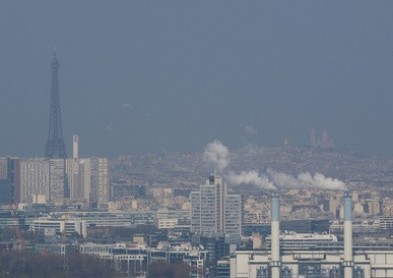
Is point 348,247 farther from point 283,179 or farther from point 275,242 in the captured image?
point 283,179

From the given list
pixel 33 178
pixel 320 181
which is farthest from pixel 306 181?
pixel 33 178

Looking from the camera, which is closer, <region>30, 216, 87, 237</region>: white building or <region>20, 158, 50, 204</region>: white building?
<region>30, 216, 87, 237</region>: white building

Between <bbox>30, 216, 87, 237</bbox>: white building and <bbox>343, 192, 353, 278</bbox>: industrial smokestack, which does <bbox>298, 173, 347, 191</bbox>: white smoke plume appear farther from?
<bbox>343, 192, 353, 278</bbox>: industrial smokestack

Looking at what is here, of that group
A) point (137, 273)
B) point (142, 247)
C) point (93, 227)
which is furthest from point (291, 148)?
point (137, 273)

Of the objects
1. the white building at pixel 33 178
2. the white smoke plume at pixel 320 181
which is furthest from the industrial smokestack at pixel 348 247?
the white building at pixel 33 178

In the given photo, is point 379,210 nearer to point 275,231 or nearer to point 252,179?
point 252,179

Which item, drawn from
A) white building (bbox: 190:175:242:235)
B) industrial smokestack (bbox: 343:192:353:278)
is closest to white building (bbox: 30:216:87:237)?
white building (bbox: 190:175:242:235)

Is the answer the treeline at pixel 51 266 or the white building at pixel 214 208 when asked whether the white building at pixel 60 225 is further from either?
the treeline at pixel 51 266
